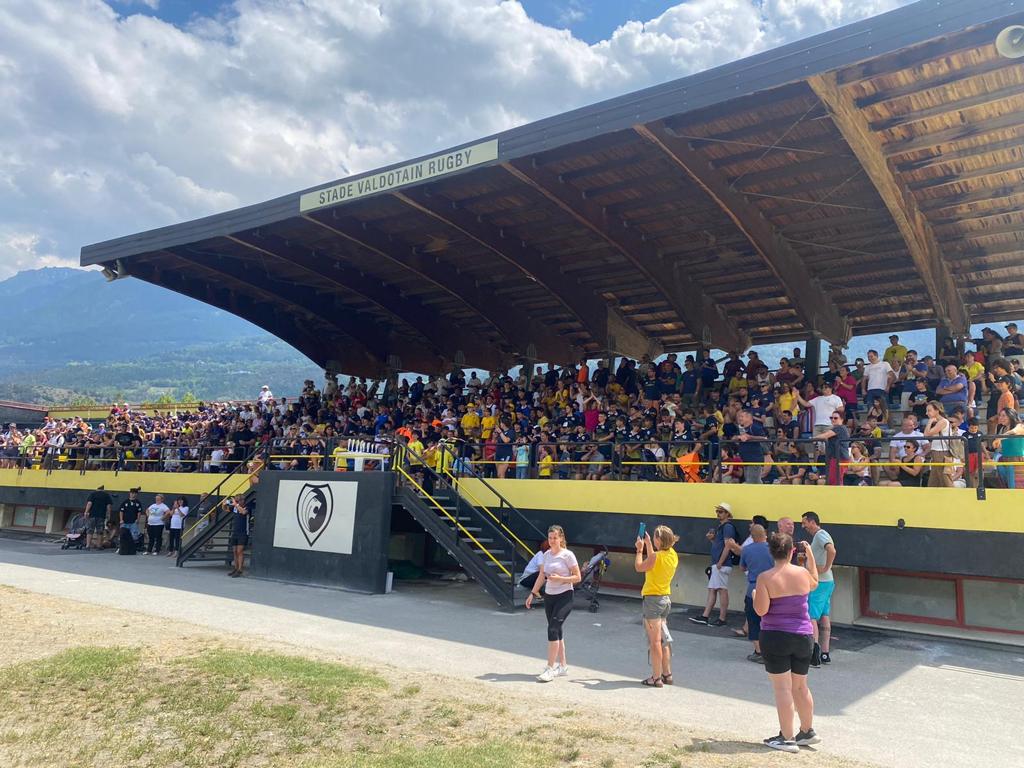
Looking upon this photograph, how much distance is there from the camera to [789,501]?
490 inches

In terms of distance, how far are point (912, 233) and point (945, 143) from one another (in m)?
2.70

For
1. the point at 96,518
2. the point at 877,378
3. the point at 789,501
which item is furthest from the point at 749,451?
the point at 96,518

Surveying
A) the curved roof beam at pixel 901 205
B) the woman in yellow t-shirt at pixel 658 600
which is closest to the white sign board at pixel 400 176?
the curved roof beam at pixel 901 205

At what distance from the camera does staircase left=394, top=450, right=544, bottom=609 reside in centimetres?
1394

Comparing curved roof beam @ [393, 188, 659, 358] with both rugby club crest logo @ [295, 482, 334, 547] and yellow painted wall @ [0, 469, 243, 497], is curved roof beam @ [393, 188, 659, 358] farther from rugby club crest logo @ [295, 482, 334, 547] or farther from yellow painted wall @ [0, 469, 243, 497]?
yellow painted wall @ [0, 469, 243, 497]

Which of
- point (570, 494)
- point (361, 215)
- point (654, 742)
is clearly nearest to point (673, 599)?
point (570, 494)

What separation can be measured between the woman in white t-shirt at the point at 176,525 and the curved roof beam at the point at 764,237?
16100 millimetres

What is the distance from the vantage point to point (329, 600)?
14.2 m

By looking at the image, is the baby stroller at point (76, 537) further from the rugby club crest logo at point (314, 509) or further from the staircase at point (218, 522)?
the rugby club crest logo at point (314, 509)

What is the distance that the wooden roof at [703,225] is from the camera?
1307 cm

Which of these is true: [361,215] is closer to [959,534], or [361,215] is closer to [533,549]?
[533,549]

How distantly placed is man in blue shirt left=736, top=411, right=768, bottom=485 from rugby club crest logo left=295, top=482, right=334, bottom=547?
8108mm

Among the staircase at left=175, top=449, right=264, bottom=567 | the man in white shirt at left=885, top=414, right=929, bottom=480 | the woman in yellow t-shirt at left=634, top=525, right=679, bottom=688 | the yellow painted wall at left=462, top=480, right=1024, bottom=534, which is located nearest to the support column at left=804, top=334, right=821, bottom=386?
the man in white shirt at left=885, top=414, right=929, bottom=480

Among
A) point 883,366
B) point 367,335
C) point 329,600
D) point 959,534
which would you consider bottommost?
point 329,600
